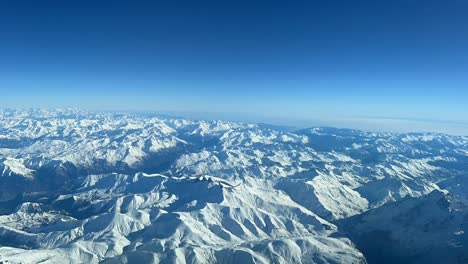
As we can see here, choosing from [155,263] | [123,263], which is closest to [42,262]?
[123,263]

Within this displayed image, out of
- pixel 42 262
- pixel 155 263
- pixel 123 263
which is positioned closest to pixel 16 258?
pixel 42 262

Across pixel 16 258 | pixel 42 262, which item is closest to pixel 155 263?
pixel 42 262

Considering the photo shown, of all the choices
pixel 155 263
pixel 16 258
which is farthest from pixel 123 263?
pixel 16 258

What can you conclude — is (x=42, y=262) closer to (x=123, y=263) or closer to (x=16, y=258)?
(x=16, y=258)

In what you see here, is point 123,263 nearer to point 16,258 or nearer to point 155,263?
point 155,263
